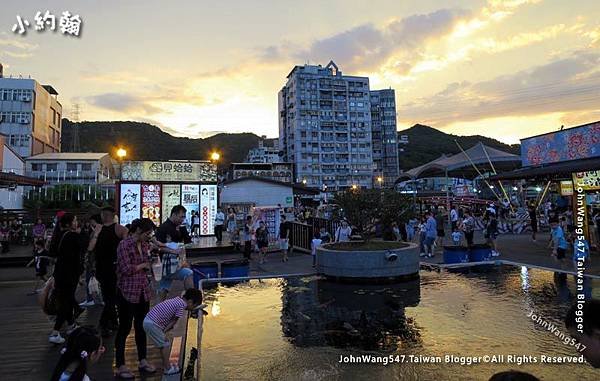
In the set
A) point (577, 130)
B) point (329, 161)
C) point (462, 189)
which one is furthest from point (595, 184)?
point (329, 161)

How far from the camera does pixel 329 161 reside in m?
100

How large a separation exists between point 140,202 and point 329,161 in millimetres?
81781

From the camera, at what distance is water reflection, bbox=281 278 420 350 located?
600 centimetres

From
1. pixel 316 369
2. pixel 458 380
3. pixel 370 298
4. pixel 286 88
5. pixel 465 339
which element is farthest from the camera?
pixel 286 88

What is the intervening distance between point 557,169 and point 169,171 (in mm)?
18274

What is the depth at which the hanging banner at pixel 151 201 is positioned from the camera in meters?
20.5

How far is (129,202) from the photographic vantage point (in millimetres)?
20203

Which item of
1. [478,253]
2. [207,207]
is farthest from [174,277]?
[207,207]

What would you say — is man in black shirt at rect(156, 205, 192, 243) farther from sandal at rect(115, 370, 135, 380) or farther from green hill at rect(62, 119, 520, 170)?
green hill at rect(62, 119, 520, 170)

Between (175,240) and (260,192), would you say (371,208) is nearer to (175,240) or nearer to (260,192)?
(175,240)

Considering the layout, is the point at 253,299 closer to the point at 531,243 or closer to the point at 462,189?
the point at 531,243

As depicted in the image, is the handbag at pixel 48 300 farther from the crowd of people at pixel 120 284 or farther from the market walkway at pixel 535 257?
the market walkway at pixel 535 257

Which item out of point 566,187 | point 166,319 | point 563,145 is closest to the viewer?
point 166,319

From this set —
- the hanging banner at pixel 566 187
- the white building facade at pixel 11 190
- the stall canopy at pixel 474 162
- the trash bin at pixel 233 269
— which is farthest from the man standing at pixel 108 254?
the white building facade at pixel 11 190
